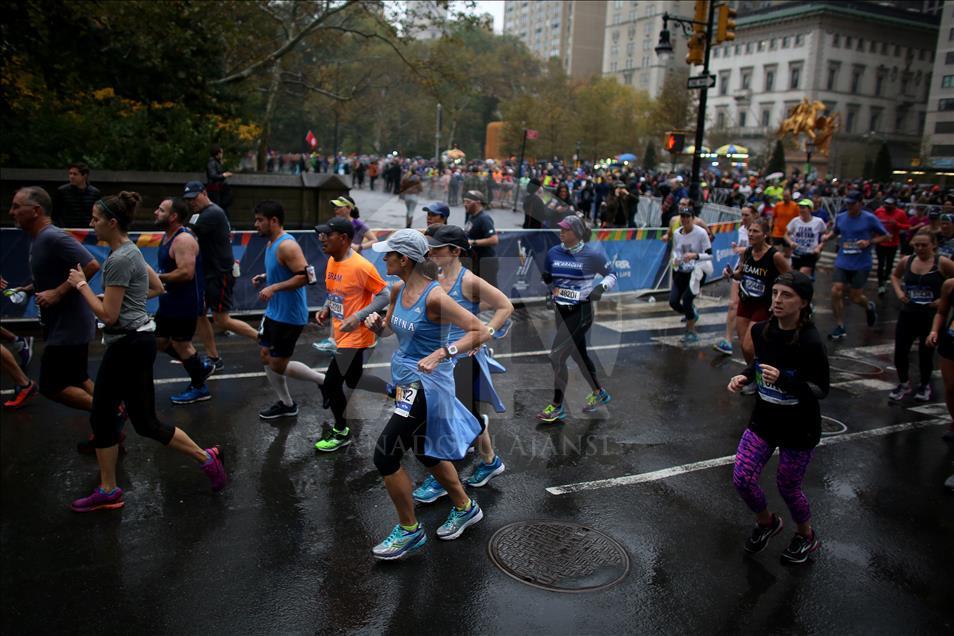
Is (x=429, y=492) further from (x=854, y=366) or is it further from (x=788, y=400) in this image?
(x=854, y=366)

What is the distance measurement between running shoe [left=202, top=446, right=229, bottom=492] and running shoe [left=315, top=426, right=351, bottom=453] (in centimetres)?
99

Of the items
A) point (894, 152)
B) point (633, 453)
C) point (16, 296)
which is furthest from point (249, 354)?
point (894, 152)

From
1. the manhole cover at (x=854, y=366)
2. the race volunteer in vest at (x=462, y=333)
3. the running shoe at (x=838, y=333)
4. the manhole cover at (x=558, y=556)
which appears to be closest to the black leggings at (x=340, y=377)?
the race volunteer in vest at (x=462, y=333)

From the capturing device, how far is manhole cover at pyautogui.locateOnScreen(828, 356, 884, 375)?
30.9 feet

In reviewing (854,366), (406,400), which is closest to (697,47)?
(854,366)

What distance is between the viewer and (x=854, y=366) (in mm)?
9680

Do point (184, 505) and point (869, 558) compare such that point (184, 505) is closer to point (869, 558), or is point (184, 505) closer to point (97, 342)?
point (869, 558)

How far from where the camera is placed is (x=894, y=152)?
8262 cm

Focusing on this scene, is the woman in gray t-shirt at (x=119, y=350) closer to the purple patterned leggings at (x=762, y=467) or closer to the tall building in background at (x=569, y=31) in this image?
the purple patterned leggings at (x=762, y=467)

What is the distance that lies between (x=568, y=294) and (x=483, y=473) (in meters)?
2.15

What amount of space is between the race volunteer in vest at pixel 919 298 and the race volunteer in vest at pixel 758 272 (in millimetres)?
1315

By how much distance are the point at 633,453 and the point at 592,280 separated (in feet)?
5.64

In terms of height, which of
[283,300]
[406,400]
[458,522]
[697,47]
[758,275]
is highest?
[697,47]

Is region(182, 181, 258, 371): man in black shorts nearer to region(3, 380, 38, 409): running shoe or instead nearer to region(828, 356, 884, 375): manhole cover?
region(3, 380, 38, 409): running shoe
